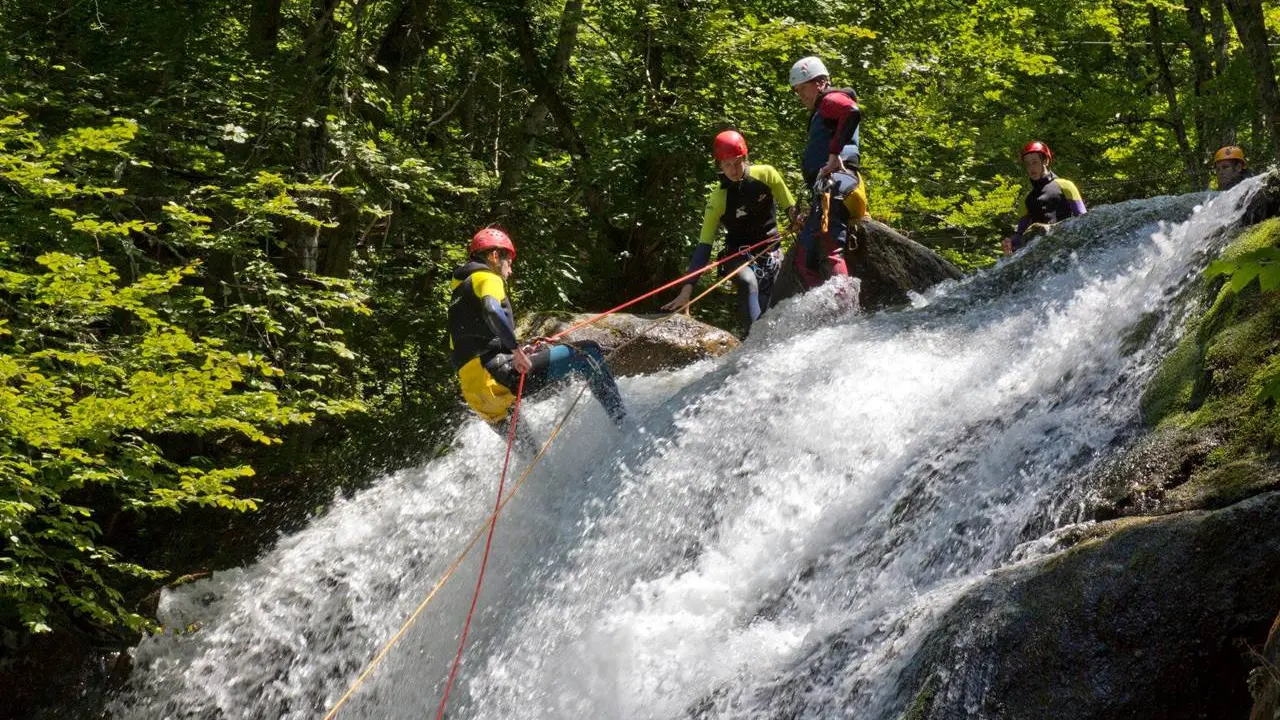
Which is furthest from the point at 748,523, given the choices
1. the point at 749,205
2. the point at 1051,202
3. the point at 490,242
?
the point at 1051,202

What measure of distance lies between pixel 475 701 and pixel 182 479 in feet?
9.84

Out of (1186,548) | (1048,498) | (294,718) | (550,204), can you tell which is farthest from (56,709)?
(1186,548)

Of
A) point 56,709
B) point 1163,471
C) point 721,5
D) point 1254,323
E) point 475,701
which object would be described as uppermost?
point 721,5

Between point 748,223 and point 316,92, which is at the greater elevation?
point 316,92

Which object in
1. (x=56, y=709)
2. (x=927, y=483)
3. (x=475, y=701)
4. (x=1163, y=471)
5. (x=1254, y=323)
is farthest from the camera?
(x=56, y=709)

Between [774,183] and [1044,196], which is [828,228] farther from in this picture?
[1044,196]

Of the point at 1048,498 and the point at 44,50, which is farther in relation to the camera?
the point at 44,50

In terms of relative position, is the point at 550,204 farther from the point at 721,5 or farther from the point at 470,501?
the point at 470,501

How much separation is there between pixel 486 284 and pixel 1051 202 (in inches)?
221

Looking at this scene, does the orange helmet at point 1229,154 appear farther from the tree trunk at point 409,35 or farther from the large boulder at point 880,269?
the tree trunk at point 409,35

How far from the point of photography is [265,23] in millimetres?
11773

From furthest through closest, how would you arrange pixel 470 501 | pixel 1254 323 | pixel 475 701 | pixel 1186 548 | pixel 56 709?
pixel 56 709 < pixel 470 501 < pixel 475 701 < pixel 1254 323 < pixel 1186 548

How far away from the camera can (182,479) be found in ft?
26.8

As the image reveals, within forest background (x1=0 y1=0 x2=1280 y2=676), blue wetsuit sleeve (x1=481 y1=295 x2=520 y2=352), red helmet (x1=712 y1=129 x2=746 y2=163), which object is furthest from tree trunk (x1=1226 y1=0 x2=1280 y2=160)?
red helmet (x1=712 y1=129 x2=746 y2=163)
